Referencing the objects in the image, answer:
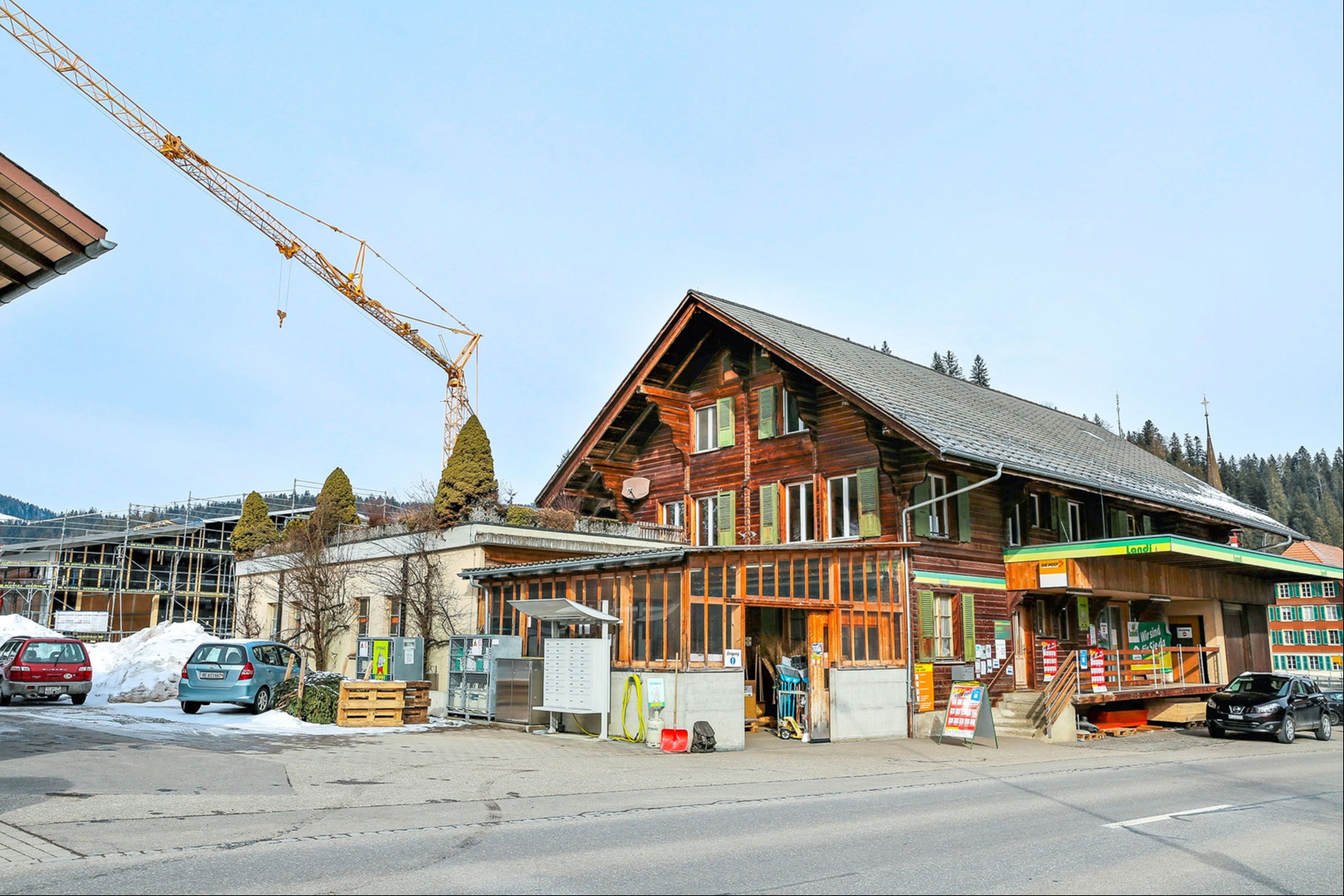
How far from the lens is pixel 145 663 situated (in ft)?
102

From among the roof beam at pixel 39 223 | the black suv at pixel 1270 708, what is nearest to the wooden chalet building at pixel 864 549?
the black suv at pixel 1270 708

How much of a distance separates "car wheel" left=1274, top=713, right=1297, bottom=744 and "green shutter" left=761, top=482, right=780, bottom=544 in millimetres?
12687

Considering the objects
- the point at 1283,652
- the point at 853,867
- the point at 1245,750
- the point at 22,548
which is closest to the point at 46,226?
the point at 853,867

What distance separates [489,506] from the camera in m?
28.9

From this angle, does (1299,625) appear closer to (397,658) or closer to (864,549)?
(864,549)

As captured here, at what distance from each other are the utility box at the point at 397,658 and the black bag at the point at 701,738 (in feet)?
31.0

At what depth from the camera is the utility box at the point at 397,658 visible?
2598cm

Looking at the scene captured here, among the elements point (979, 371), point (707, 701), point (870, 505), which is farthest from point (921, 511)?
point (979, 371)

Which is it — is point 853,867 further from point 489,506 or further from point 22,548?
point 22,548

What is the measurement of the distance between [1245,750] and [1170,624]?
12034 mm

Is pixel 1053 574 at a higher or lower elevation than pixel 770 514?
lower

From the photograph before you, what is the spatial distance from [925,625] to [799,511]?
15.5 ft

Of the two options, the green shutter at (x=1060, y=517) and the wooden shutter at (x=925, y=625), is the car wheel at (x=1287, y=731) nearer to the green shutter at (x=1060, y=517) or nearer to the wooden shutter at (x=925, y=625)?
the green shutter at (x=1060, y=517)

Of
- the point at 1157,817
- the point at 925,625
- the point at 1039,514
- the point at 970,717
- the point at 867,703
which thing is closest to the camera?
the point at 1157,817
